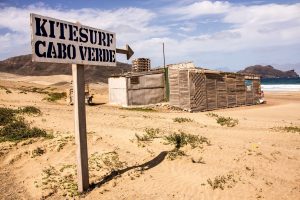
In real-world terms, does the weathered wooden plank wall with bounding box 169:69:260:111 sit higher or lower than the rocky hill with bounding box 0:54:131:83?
lower

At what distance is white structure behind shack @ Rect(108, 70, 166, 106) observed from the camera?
26.0m

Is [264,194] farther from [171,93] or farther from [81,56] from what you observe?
[171,93]

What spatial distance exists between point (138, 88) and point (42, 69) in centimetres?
9064

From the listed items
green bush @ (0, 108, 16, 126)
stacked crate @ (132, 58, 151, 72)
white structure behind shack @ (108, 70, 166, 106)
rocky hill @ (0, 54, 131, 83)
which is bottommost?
green bush @ (0, 108, 16, 126)

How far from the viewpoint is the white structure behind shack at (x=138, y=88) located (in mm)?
26016

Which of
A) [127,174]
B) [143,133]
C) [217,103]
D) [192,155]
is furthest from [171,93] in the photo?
[127,174]

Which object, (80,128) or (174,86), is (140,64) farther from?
(80,128)

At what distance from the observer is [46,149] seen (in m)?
9.98

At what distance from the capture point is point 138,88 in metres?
26.4

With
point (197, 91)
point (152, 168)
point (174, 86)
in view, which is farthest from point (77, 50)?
point (174, 86)

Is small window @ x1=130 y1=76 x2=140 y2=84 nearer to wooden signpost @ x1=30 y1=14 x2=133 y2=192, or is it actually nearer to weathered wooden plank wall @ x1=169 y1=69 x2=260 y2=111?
weathered wooden plank wall @ x1=169 y1=69 x2=260 y2=111

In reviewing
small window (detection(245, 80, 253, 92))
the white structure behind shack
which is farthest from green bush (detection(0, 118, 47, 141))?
Answer: small window (detection(245, 80, 253, 92))

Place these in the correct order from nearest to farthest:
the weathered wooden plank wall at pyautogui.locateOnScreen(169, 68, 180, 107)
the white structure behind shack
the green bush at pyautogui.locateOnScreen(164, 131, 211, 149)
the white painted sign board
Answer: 1. the white painted sign board
2. the green bush at pyautogui.locateOnScreen(164, 131, 211, 149)
3. the weathered wooden plank wall at pyautogui.locateOnScreen(169, 68, 180, 107)
4. the white structure behind shack

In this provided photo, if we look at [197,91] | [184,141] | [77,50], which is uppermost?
[77,50]
